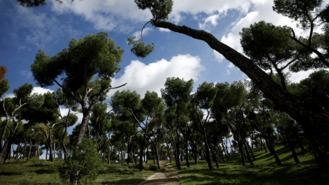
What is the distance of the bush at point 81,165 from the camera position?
14652 mm

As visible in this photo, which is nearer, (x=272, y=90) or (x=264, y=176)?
(x=272, y=90)

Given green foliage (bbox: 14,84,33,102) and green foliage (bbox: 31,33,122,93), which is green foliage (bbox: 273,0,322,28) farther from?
green foliage (bbox: 14,84,33,102)

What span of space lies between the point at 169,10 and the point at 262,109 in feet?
133

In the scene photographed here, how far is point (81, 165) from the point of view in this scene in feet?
48.0

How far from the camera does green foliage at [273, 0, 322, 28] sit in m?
17.5

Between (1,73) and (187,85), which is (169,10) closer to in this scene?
(1,73)

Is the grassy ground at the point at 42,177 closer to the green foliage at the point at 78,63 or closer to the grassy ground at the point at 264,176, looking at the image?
the grassy ground at the point at 264,176

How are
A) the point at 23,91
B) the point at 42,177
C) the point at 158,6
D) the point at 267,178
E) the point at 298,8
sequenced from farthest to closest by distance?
the point at 23,91 < the point at 42,177 < the point at 267,178 < the point at 298,8 < the point at 158,6

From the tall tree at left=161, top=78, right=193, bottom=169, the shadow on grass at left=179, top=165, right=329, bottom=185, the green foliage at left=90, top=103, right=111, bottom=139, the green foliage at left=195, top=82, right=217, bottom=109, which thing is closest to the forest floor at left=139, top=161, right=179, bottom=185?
the shadow on grass at left=179, top=165, right=329, bottom=185

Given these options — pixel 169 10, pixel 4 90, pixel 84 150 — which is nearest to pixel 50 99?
pixel 4 90

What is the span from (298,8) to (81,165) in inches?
758

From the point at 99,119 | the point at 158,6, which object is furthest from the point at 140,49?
the point at 99,119

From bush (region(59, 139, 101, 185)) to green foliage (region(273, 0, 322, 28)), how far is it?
57.5 feet

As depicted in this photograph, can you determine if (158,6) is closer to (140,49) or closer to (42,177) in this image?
(140,49)
